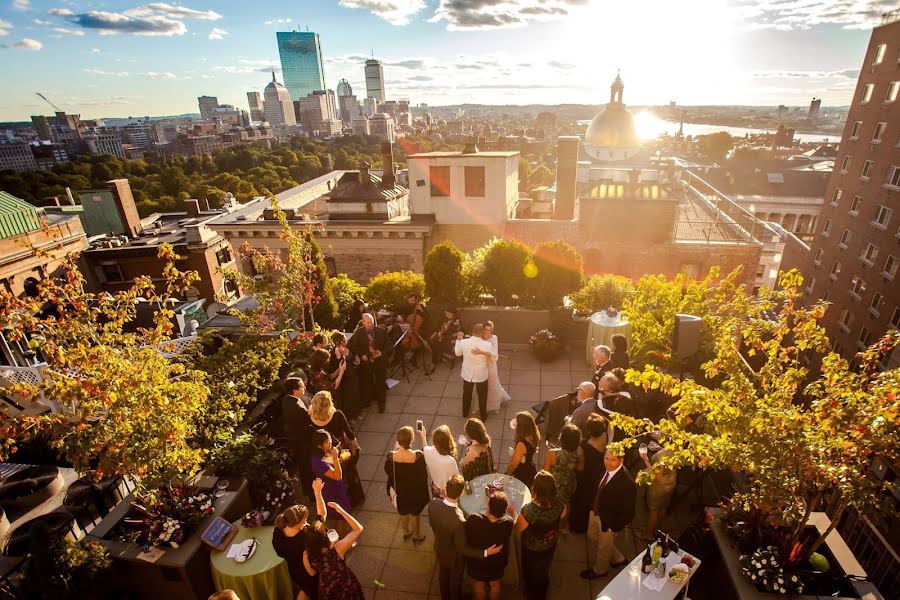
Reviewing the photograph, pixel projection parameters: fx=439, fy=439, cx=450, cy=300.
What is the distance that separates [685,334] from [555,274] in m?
4.90

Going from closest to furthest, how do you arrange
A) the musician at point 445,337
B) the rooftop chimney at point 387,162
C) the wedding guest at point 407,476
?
the wedding guest at point 407,476 → the musician at point 445,337 → the rooftop chimney at point 387,162

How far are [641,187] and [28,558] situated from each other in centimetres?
3055

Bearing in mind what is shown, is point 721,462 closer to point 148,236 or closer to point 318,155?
point 148,236

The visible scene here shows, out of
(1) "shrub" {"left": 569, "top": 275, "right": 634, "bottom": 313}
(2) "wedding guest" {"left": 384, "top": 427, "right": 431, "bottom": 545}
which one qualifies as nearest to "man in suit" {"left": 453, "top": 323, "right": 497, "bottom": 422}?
(2) "wedding guest" {"left": 384, "top": 427, "right": 431, "bottom": 545}

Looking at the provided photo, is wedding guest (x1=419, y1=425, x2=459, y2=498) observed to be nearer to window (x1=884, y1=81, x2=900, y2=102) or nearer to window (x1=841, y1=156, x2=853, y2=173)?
window (x1=884, y1=81, x2=900, y2=102)

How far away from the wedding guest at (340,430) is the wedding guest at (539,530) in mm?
2731

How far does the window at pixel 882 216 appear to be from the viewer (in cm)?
3028

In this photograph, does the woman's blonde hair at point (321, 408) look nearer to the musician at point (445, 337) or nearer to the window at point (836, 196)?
the musician at point (445, 337)

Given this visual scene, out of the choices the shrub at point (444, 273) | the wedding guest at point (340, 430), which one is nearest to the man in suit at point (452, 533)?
the wedding guest at point (340, 430)

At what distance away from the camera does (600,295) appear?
38.8 ft

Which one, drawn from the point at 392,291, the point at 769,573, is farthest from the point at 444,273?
the point at 769,573

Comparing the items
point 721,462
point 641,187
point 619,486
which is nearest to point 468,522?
point 619,486

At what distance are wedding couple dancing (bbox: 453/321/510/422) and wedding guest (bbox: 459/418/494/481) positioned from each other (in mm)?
2408

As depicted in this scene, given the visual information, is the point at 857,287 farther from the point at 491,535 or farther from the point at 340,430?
the point at 340,430
